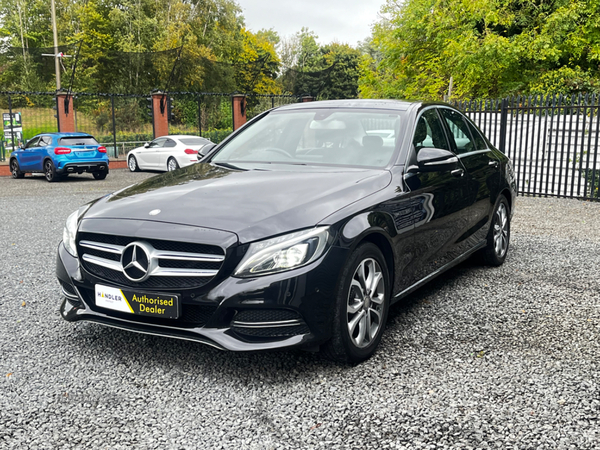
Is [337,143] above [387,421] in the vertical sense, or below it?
above

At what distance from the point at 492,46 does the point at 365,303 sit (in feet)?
68.9

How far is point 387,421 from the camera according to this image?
2.86 m

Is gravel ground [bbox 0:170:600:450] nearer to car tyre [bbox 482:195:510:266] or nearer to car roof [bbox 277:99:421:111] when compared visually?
car tyre [bbox 482:195:510:266]

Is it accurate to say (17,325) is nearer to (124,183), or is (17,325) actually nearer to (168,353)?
(168,353)

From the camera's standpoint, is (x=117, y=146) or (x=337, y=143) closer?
(x=337, y=143)

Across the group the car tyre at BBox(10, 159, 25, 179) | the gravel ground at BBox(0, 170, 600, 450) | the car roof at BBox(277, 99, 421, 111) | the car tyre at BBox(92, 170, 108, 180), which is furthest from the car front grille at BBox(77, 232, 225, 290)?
the car tyre at BBox(10, 159, 25, 179)

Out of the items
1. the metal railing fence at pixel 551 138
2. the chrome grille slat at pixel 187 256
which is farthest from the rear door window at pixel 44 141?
the chrome grille slat at pixel 187 256

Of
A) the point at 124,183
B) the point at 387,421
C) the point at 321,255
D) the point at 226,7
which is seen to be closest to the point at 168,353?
the point at 321,255

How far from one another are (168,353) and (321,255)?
4.28 feet

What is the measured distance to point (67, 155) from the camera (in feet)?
60.6

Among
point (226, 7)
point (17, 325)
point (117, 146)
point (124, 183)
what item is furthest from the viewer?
point (226, 7)

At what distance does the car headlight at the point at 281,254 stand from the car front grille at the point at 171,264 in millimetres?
152

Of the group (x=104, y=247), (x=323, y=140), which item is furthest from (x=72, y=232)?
(x=323, y=140)

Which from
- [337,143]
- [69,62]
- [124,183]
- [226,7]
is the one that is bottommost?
[124,183]
